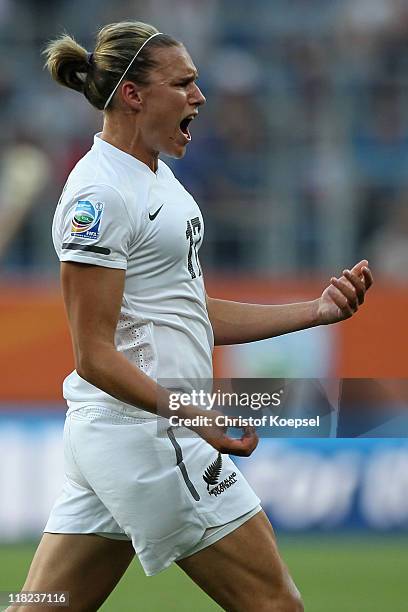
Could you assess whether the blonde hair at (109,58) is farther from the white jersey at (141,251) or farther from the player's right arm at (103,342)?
the player's right arm at (103,342)

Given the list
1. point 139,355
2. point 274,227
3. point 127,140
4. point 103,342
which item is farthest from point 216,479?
point 274,227

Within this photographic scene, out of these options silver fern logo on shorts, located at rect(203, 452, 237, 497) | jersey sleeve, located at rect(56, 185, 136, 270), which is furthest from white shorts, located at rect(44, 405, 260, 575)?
jersey sleeve, located at rect(56, 185, 136, 270)

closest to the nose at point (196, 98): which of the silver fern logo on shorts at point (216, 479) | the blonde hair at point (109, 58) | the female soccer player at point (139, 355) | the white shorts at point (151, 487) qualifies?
the female soccer player at point (139, 355)

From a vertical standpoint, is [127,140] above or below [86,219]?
above

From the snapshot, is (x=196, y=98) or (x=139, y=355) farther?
(x=196, y=98)

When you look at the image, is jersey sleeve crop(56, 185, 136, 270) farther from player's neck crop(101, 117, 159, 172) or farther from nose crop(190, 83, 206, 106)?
nose crop(190, 83, 206, 106)

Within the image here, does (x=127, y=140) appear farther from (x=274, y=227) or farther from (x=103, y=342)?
(x=274, y=227)

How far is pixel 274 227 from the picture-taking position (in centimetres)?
1063

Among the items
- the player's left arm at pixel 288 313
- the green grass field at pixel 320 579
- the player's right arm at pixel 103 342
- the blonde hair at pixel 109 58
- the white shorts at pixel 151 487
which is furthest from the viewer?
the green grass field at pixel 320 579

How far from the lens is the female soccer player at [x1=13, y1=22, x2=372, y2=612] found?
3779 millimetres

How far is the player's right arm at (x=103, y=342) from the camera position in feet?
12.1

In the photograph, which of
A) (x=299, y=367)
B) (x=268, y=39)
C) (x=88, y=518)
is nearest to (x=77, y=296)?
(x=88, y=518)

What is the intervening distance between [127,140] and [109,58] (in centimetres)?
27

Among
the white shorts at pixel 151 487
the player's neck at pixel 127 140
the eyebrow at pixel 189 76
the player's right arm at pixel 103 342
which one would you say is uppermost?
the eyebrow at pixel 189 76
